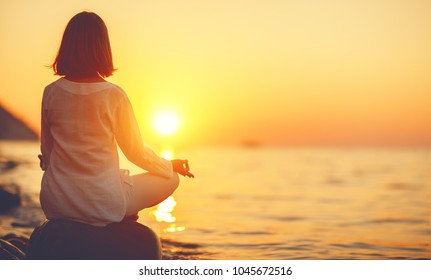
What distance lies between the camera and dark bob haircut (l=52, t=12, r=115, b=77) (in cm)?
345

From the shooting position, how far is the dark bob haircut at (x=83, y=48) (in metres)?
3.45

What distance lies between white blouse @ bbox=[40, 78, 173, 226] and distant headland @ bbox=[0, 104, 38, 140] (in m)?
5.55

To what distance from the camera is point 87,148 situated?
3361mm

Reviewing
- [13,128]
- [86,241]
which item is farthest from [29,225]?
[13,128]

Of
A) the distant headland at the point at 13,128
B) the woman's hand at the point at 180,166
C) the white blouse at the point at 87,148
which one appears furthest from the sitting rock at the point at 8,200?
the woman's hand at the point at 180,166

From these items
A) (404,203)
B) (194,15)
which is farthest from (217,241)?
(404,203)

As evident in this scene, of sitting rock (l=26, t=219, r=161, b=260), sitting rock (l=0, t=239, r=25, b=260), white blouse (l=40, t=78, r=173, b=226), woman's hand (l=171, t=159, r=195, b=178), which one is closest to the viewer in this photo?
white blouse (l=40, t=78, r=173, b=226)

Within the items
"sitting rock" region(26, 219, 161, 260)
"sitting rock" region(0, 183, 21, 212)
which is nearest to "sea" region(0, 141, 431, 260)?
"sitting rock" region(0, 183, 21, 212)

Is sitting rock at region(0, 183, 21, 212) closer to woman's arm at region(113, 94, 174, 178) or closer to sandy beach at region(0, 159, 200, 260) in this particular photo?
sandy beach at region(0, 159, 200, 260)

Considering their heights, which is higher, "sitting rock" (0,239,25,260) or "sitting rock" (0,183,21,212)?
"sitting rock" (0,183,21,212)

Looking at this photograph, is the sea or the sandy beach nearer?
the sandy beach

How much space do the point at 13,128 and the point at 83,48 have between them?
7.69 m

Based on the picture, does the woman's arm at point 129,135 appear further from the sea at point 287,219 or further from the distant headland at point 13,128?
Answer: the distant headland at point 13,128

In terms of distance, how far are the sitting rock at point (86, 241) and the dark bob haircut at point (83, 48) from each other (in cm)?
87
